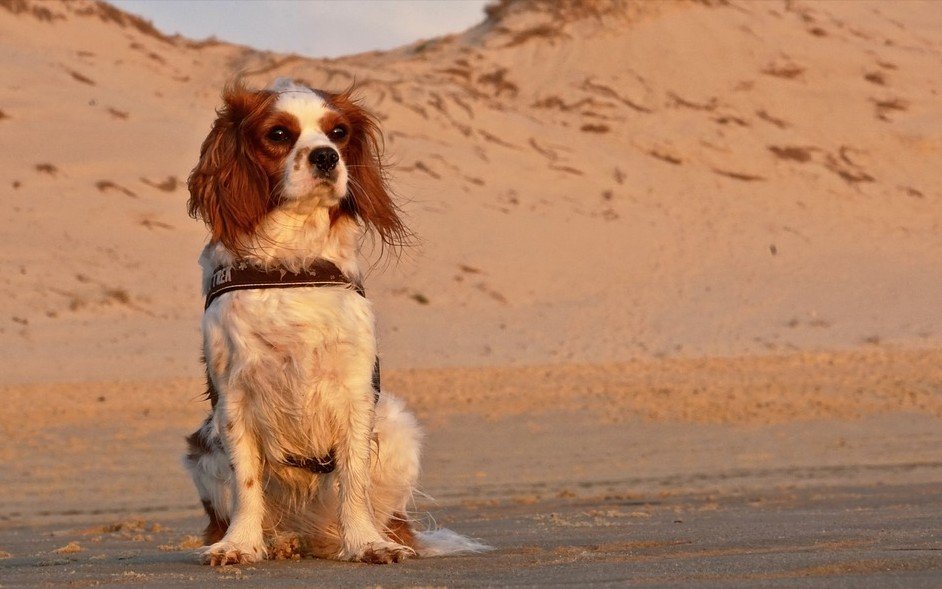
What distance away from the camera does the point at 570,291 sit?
22422 millimetres

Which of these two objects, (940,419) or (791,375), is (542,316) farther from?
(940,419)

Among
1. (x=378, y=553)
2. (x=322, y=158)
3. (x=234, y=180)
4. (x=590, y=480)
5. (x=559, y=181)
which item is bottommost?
(x=590, y=480)

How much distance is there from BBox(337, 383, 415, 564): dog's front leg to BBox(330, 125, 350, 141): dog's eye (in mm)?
935

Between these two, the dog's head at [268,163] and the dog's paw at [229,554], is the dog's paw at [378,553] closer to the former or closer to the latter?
the dog's paw at [229,554]

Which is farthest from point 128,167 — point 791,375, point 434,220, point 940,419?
point 940,419

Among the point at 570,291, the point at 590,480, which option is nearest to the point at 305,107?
the point at 590,480

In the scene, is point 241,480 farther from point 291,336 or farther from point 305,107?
point 305,107

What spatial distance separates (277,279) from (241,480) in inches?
29.6

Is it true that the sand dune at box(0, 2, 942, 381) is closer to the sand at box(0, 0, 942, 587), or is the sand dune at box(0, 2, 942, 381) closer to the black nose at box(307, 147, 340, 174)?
the sand at box(0, 0, 942, 587)

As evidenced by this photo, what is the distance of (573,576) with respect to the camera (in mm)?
4516

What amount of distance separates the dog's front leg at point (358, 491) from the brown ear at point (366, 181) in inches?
25.9

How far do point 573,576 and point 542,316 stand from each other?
53.4ft

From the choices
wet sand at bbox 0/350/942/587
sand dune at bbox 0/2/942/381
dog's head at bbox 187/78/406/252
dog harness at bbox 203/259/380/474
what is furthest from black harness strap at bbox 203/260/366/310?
sand dune at bbox 0/2/942/381

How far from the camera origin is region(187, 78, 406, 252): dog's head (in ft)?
17.7
